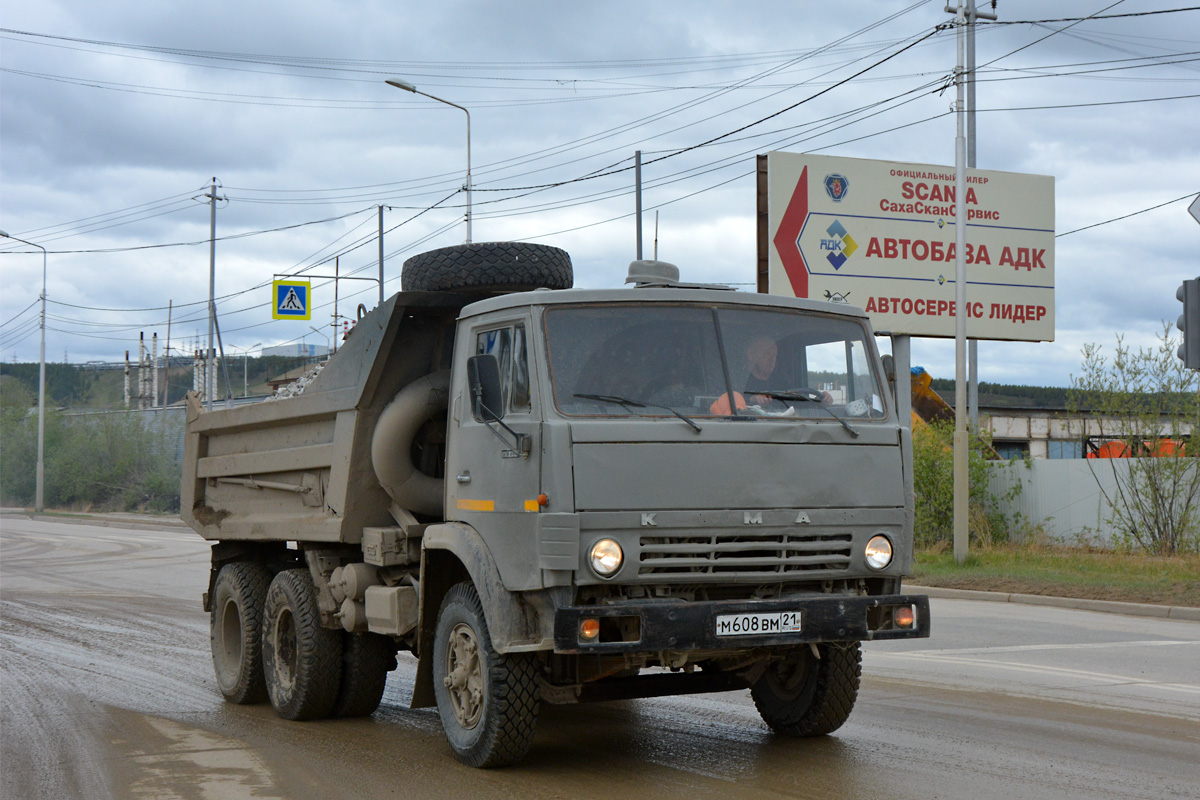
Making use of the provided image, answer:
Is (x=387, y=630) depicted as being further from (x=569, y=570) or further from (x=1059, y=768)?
(x=1059, y=768)

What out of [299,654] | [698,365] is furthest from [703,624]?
[299,654]

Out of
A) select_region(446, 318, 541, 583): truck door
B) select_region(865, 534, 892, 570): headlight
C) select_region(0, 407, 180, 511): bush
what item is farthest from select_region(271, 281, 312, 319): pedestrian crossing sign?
select_region(865, 534, 892, 570): headlight

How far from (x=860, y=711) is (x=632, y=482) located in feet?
10.2

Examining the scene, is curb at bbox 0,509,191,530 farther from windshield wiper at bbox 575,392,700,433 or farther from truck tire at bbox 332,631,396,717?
windshield wiper at bbox 575,392,700,433

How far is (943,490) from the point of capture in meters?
22.7

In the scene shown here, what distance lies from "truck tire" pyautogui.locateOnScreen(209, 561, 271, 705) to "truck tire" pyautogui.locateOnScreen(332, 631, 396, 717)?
90 cm

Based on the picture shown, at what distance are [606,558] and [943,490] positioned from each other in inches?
711

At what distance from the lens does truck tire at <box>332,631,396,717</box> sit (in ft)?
27.0

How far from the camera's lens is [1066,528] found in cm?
2262

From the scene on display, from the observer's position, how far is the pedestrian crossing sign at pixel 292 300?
3388 centimetres

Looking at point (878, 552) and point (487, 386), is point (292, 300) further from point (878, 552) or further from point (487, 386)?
point (878, 552)

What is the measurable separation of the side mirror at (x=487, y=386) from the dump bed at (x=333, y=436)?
3.91 ft

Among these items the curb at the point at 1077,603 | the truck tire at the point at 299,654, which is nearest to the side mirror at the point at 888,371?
the truck tire at the point at 299,654

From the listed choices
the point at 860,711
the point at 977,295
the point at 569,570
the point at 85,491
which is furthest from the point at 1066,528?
the point at 85,491
